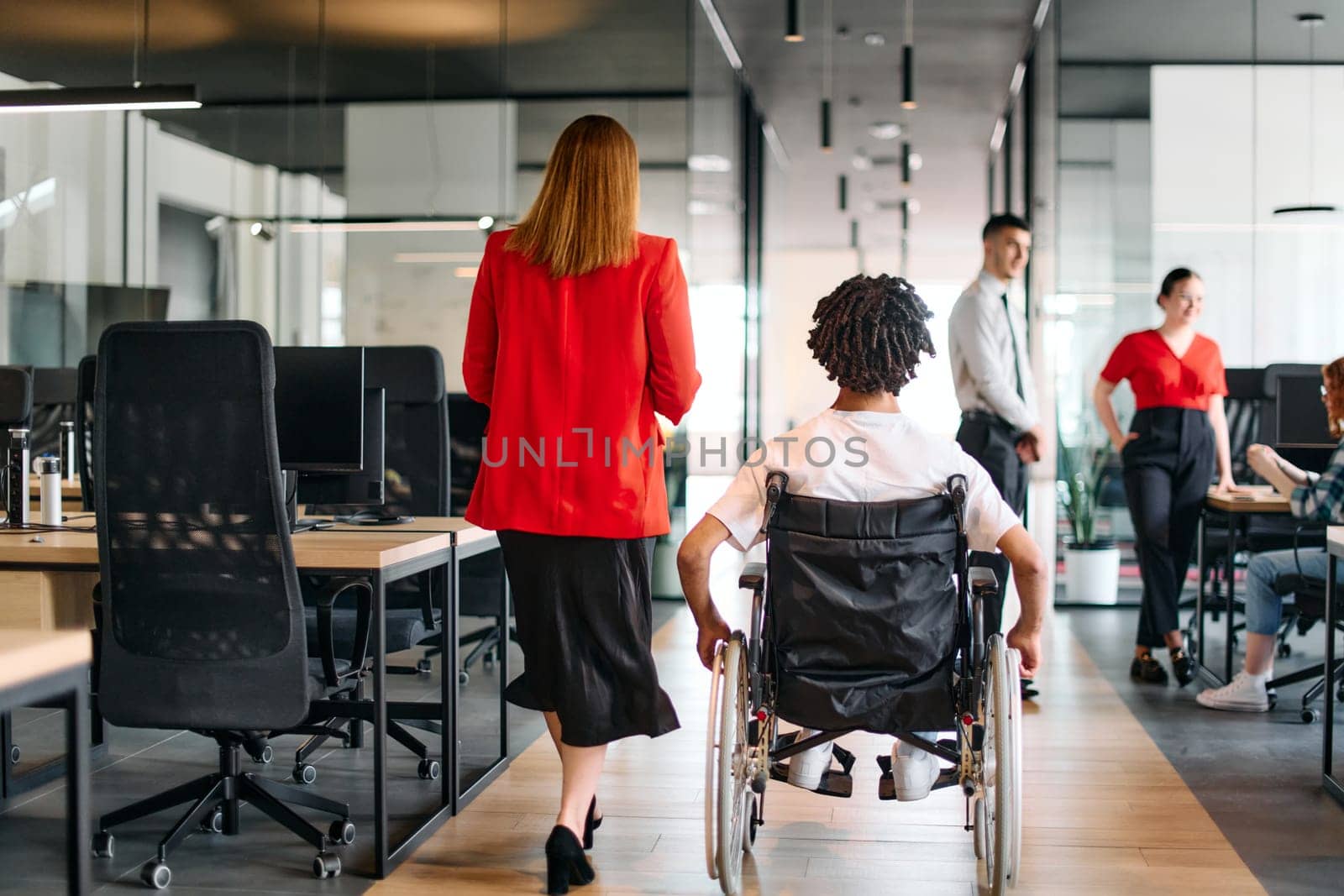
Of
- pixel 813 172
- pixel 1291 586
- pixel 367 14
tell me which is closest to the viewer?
pixel 1291 586

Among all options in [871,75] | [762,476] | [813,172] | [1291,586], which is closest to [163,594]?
[762,476]

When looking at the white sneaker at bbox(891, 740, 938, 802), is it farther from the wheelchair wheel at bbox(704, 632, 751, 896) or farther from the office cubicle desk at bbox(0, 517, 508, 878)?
the office cubicle desk at bbox(0, 517, 508, 878)

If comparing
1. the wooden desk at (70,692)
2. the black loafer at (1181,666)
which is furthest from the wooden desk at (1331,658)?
the wooden desk at (70,692)

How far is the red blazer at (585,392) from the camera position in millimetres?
2451

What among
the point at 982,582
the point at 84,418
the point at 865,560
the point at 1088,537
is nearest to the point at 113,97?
the point at 84,418

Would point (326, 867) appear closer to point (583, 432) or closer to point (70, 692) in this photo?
point (583, 432)

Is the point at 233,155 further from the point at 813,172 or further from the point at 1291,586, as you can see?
the point at 813,172

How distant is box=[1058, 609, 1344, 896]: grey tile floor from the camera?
2719 millimetres

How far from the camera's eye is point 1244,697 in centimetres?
417

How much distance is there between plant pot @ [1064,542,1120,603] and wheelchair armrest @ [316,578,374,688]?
4661 millimetres

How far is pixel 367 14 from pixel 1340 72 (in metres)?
4.81

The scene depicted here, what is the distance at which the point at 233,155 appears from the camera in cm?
645

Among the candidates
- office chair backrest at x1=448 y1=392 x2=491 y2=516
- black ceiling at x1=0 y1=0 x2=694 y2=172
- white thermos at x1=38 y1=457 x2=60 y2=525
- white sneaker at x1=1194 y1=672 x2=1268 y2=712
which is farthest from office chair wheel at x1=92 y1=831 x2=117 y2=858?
black ceiling at x1=0 y1=0 x2=694 y2=172

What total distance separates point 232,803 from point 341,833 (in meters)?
0.27
